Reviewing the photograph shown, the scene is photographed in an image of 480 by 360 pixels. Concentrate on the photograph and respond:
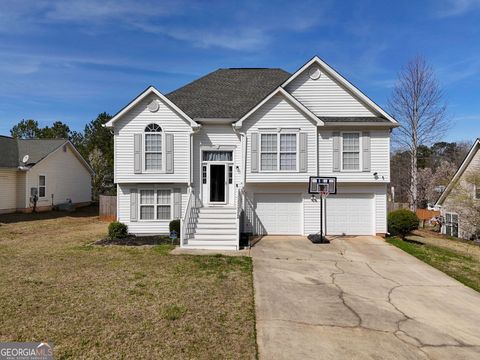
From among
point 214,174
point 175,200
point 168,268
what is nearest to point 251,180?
point 214,174

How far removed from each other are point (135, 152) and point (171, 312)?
1027cm

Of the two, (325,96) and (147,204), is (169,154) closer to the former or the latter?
(147,204)

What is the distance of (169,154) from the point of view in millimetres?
15352

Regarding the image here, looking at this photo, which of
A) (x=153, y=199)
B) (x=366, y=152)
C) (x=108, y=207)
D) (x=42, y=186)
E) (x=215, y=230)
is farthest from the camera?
(x=42, y=186)

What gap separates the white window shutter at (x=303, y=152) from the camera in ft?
49.5

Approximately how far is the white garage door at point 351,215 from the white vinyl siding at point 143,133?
23.3ft

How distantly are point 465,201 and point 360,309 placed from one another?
17.5 m

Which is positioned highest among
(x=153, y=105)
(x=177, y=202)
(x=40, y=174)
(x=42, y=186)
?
(x=153, y=105)

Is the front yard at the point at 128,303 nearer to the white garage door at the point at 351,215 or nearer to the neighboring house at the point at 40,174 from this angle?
the white garage door at the point at 351,215

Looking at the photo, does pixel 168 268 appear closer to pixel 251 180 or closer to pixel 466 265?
pixel 251 180

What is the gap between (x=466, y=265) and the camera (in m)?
11.3

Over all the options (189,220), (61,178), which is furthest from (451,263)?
(61,178)

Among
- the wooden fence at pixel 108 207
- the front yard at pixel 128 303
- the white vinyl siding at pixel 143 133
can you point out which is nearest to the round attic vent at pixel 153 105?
the white vinyl siding at pixel 143 133

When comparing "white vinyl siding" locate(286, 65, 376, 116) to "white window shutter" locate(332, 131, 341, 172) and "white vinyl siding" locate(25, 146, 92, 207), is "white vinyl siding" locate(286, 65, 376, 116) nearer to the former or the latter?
"white window shutter" locate(332, 131, 341, 172)
